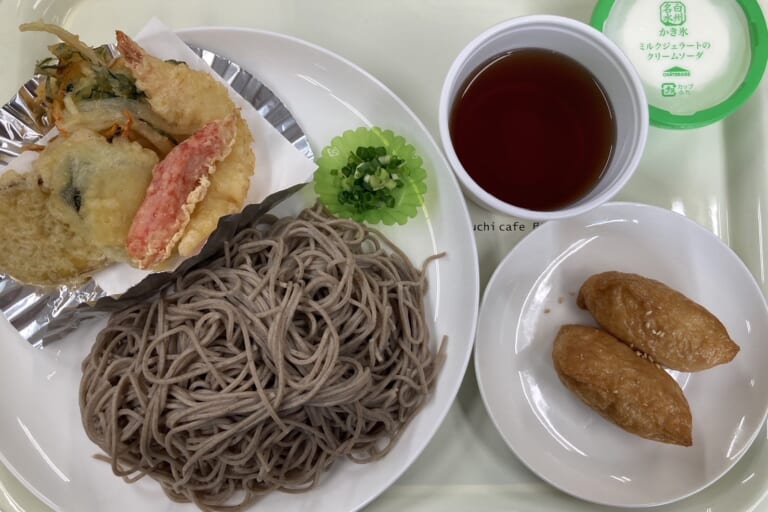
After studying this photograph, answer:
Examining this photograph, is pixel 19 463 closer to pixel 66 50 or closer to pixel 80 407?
pixel 80 407

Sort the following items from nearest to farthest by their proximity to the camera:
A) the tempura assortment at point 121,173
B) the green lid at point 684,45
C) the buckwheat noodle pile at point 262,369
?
the tempura assortment at point 121,173
the buckwheat noodle pile at point 262,369
the green lid at point 684,45

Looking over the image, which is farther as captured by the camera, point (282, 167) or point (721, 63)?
point (721, 63)

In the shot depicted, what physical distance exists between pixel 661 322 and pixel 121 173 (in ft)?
5.18

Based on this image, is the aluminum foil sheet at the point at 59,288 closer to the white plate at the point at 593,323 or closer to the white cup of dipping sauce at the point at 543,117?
the white cup of dipping sauce at the point at 543,117

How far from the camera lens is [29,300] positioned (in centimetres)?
160

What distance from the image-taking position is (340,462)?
1.65 metres

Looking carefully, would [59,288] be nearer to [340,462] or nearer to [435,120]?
[340,462]

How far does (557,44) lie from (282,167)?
32.7 inches

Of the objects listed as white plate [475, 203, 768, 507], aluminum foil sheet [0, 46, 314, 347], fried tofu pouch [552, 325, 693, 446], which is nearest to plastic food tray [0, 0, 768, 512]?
white plate [475, 203, 768, 507]

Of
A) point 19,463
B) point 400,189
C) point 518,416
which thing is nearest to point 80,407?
point 19,463

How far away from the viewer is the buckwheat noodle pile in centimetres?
151

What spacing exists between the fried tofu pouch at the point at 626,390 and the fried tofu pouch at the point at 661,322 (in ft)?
0.21

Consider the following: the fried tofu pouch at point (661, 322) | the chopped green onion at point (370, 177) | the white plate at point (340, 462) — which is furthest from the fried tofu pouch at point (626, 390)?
the chopped green onion at point (370, 177)

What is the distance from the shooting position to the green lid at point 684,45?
173 cm
